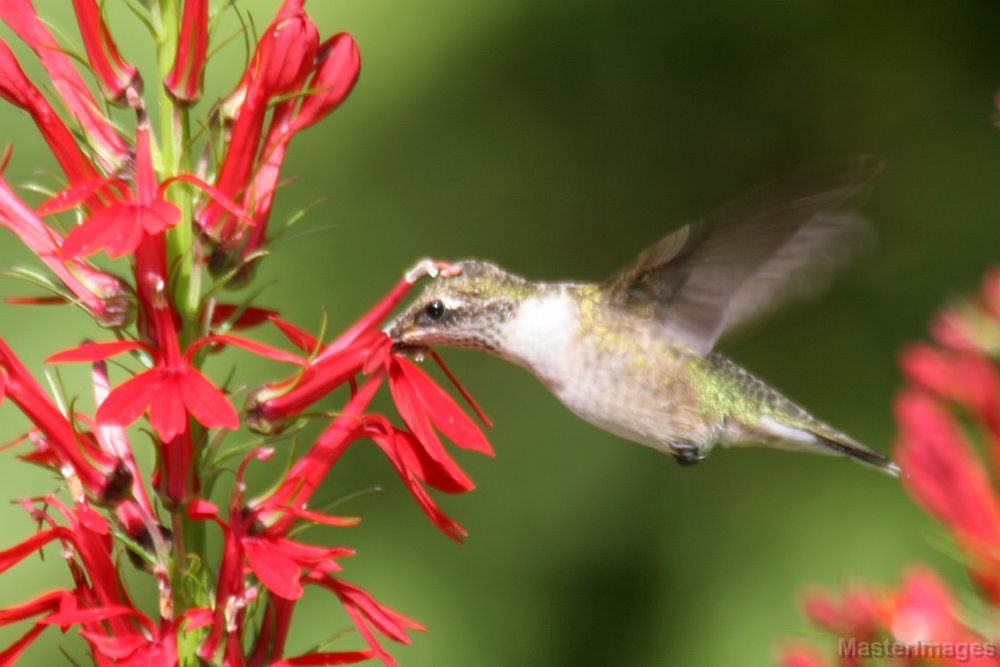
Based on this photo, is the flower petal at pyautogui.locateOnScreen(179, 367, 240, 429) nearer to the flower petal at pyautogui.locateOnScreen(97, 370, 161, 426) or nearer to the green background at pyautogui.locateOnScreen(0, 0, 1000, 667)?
the flower petal at pyautogui.locateOnScreen(97, 370, 161, 426)

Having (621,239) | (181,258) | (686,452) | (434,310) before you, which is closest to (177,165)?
(181,258)

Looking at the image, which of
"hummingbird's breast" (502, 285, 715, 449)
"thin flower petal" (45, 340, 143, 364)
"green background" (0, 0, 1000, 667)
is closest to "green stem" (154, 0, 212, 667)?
"thin flower petal" (45, 340, 143, 364)

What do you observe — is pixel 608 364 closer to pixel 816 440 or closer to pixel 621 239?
pixel 816 440

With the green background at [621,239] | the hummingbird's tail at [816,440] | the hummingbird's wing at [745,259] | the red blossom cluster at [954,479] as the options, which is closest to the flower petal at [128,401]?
the red blossom cluster at [954,479]

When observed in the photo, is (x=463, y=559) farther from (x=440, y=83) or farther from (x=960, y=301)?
(x=960, y=301)

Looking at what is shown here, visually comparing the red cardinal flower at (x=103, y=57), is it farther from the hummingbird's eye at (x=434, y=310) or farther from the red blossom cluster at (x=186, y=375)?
the hummingbird's eye at (x=434, y=310)
